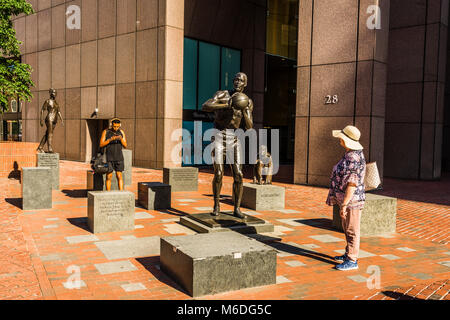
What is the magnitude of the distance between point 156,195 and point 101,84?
1524cm

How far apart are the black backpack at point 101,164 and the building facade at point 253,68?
8.20 m

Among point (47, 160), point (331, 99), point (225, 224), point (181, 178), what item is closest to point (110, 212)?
point (225, 224)

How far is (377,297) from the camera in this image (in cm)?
482

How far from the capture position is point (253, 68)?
2564 centimetres

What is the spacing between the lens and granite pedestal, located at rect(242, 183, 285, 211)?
1049cm

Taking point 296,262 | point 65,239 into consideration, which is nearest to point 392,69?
point 296,262

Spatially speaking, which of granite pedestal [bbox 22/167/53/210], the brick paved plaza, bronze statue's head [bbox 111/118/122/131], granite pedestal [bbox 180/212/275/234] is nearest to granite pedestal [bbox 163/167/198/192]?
the brick paved plaza

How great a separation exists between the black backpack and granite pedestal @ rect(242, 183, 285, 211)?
3655 millimetres

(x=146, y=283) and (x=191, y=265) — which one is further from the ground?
(x=191, y=265)

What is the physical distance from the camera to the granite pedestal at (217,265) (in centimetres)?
480

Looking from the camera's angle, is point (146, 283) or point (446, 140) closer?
point (146, 283)

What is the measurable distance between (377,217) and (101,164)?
660 cm

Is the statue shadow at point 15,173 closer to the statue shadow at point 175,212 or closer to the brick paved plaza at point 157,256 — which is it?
the brick paved plaza at point 157,256
